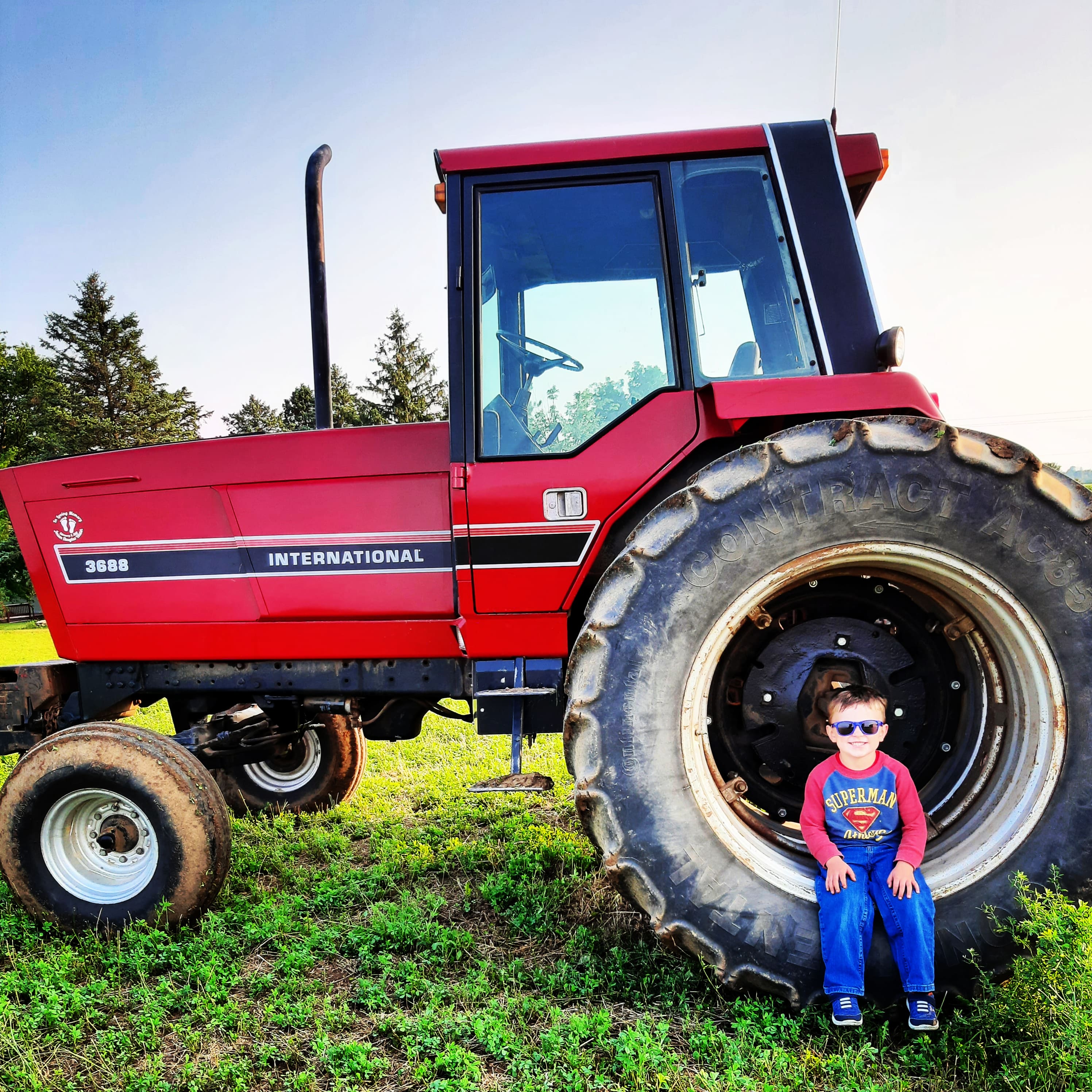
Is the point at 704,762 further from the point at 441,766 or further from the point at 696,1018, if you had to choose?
the point at 441,766

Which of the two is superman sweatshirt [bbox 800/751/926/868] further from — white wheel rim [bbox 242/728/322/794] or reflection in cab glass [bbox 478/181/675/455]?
white wheel rim [bbox 242/728/322/794]

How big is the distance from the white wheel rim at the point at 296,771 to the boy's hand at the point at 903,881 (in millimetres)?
2842

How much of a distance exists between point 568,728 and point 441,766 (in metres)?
2.78

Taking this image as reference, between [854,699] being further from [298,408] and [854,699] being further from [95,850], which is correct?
[298,408]

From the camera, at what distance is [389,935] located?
2.42 meters

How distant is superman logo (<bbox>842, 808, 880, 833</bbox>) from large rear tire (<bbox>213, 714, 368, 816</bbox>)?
8.26 feet

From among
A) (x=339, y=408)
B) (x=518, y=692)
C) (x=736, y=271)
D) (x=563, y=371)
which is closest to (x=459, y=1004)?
(x=518, y=692)

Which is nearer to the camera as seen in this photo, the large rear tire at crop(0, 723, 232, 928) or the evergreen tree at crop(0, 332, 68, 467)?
the large rear tire at crop(0, 723, 232, 928)

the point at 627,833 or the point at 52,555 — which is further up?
the point at 52,555

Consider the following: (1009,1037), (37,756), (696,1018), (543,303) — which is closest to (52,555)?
(37,756)

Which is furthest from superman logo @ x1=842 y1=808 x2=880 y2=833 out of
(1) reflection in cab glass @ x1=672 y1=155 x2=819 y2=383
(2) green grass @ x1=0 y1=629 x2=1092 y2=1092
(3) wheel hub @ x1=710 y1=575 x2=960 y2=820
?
(1) reflection in cab glass @ x1=672 y1=155 x2=819 y2=383

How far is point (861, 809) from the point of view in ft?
6.61

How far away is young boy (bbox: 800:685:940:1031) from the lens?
5.99 ft

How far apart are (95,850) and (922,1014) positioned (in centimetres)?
276
